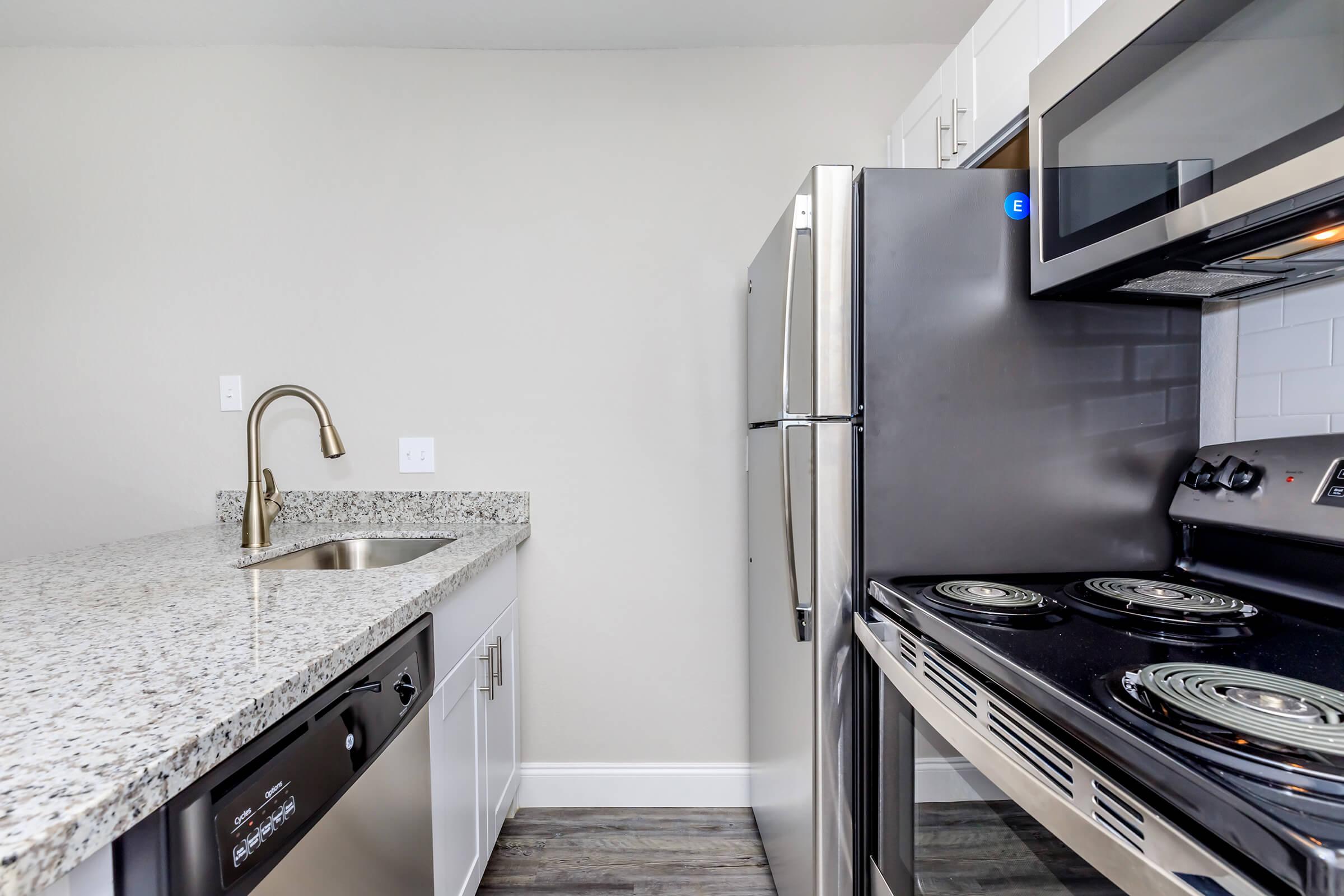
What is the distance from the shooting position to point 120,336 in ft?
7.01

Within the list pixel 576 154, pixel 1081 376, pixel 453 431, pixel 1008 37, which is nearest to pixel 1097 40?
pixel 1008 37

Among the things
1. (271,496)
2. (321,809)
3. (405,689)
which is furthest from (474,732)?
(271,496)

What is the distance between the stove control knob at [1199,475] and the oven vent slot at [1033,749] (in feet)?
2.47

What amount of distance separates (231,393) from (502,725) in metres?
1.41

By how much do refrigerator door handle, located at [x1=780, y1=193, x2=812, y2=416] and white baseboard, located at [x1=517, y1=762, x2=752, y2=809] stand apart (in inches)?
48.5

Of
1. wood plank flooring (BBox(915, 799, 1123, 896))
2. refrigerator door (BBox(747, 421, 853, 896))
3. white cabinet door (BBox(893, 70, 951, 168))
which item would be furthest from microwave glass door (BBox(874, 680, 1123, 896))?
white cabinet door (BBox(893, 70, 951, 168))

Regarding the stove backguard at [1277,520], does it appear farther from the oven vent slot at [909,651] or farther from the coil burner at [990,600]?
the oven vent slot at [909,651]

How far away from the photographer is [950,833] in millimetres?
969

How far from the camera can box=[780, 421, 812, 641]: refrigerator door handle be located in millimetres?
1373

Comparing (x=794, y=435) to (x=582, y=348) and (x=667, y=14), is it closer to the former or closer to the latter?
(x=582, y=348)

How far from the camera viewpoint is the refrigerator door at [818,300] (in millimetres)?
1319

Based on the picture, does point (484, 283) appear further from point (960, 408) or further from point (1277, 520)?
point (1277, 520)

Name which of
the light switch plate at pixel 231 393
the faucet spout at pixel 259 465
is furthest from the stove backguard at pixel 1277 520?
the light switch plate at pixel 231 393

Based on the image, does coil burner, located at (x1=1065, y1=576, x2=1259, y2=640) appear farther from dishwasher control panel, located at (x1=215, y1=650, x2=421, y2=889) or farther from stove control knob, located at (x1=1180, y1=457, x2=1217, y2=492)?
dishwasher control panel, located at (x1=215, y1=650, x2=421, y2=889)
